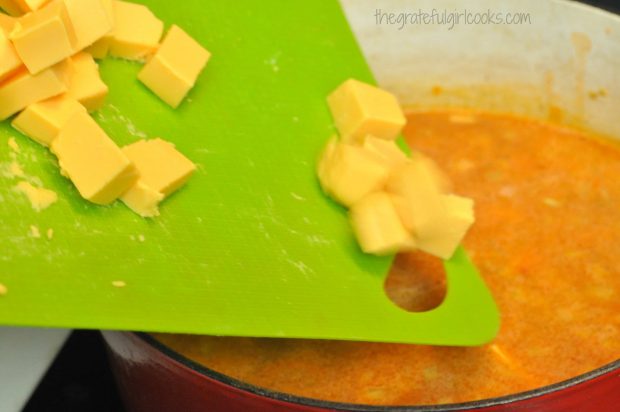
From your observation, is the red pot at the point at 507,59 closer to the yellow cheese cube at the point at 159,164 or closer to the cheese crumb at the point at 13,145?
the yellow cheese cube at the point at 159,164

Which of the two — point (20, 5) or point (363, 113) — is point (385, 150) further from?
point (20, 5)

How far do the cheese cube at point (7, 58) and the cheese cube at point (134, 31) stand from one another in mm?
211

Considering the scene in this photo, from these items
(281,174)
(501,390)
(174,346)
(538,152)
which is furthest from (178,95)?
(538,152)

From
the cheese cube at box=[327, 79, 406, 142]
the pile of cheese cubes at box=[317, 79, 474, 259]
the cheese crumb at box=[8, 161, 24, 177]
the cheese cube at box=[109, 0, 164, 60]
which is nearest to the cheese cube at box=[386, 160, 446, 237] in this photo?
the pile of cheese cubes at box=[317, 79, 474, 259]

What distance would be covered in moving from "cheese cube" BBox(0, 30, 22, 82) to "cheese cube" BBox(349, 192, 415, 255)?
0.58m

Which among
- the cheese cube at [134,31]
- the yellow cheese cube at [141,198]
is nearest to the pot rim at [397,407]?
the yellow cheese cube at [141,198]

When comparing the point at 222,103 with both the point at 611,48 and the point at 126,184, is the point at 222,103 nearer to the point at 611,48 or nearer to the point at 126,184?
the point at 126,184

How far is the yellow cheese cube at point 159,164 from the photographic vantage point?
1.14 metres

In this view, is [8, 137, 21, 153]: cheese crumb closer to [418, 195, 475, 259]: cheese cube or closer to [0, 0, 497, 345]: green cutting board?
[0, 0, 497, 345]: green cutting board

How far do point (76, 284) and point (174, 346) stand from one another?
0.97 ft

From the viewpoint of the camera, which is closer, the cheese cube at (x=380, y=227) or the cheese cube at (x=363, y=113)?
the cheese cube at (x=380, y=227)

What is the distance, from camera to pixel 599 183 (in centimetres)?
171

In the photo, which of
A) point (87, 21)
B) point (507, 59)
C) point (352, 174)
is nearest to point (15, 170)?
point (87, 21)

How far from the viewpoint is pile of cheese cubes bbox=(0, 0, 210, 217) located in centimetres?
106
